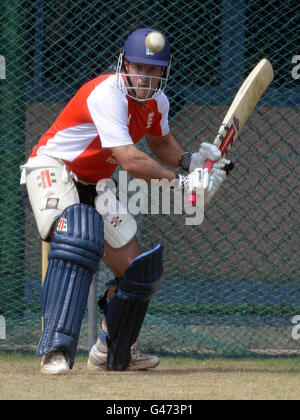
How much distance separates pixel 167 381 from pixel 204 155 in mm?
1175

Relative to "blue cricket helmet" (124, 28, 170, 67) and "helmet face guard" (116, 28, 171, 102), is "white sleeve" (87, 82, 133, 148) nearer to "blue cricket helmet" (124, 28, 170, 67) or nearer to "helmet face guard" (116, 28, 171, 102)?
"helmet face guard" (116, 28, 171, 102)

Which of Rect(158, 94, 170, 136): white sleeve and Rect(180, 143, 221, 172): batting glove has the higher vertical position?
Rect(158, 94, 170, 136): white sleeve

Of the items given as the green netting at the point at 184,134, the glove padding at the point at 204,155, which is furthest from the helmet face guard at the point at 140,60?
the green netting at the point at 184,134

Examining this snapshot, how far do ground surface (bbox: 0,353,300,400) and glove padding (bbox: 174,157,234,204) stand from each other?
36.8 inches

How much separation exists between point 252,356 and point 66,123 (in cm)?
192

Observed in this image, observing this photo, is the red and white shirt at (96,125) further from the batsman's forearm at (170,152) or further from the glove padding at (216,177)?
the glove padding at (216,177)

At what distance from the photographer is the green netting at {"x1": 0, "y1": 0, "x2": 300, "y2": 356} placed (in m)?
5.70

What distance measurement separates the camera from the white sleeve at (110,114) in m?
4.27

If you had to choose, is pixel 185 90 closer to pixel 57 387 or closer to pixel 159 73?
pixel 159 73

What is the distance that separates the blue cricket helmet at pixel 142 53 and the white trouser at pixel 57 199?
0.68 metres

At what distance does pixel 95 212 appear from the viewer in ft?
14.3

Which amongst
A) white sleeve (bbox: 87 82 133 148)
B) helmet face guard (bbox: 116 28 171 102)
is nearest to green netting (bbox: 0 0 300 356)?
helmet face guard (bbox: 116 28 171 102)
